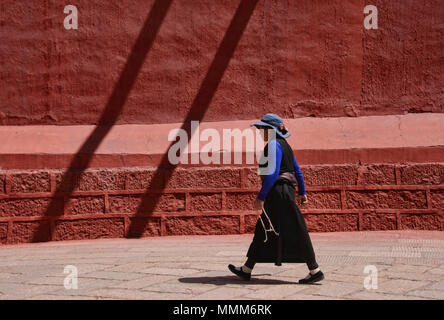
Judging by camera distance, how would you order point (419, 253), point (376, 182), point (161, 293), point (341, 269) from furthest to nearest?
1. point (376, 182)
2. point (419, 253)
3. point (341, 269)
4. point (161, 293)

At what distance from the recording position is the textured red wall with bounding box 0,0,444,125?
8172 mm

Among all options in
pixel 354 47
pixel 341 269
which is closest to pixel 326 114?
pixel 354 47

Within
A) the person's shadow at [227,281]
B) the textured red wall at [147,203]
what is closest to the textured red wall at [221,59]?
the textured red wall at [147,203]

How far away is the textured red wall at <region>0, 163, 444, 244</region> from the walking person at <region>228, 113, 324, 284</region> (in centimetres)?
263

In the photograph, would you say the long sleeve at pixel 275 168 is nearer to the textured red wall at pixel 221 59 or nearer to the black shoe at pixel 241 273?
the black shoe at pixel 241 273

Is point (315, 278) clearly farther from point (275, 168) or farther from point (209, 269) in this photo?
point (209, 269)

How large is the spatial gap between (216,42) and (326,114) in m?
1.79

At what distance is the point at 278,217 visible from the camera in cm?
514

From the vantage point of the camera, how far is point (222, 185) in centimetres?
792

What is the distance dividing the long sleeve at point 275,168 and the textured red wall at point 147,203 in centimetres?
275

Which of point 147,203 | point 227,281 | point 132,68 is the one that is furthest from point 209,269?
point 132,68

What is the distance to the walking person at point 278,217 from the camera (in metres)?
5.06

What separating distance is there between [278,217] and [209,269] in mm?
1007

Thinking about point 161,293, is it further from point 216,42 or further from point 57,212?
point 216,42
